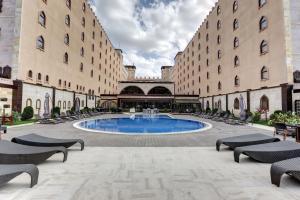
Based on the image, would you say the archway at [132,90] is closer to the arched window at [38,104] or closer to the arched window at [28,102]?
the arched window at [38,104]

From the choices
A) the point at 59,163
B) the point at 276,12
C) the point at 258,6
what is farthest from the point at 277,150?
the point at 258,6

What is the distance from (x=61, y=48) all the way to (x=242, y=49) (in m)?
25.0

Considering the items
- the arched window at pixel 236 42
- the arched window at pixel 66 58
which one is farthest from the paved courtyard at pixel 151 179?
the arched window at pixel 66 58

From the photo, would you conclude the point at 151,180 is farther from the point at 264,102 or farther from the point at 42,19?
the point at 42,19

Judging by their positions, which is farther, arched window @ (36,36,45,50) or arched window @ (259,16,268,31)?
arched window @ (36,36,45,50)

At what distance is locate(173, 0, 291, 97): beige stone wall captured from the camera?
20.1 metres

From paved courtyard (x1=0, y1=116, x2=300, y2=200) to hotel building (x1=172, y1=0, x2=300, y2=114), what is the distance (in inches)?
660

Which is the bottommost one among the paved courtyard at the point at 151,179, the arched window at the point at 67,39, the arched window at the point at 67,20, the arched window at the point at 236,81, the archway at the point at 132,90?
the paved courtyard at the point at 151,179

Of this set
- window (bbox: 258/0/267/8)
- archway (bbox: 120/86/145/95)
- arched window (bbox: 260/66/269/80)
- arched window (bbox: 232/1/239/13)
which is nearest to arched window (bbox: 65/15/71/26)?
arched window (bbox: 232/1/239/13)

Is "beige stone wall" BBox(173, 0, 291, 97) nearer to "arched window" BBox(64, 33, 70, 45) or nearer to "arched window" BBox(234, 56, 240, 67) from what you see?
"arched window" BBox(234, 56, 240, 67)

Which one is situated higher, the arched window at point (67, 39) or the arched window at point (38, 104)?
the arched window at point (67, 39)

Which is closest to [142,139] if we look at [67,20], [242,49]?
[242,49]

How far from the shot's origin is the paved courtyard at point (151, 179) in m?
4.04

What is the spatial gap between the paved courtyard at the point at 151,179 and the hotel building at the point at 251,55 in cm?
1677
